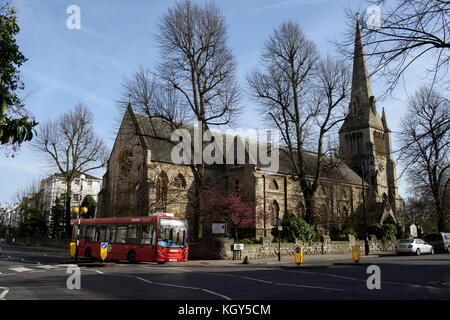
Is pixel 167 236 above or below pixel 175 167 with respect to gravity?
below

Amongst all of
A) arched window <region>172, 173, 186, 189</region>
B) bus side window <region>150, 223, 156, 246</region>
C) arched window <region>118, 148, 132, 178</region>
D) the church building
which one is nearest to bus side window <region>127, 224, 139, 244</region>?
bus side window <region>150, 223, 156, 246</region>

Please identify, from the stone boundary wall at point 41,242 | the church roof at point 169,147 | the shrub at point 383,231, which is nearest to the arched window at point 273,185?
the church roof at point 169,147

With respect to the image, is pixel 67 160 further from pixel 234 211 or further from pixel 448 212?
pixel 448 212

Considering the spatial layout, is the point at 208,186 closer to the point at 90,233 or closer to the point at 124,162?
the point at 124,162

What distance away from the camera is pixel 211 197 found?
36719 millimetres

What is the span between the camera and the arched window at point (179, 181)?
1503 inches

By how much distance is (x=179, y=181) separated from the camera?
38594 millimetres

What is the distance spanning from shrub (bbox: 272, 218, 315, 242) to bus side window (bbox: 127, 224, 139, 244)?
1287 cm

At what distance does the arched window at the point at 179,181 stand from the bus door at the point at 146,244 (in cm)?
1583

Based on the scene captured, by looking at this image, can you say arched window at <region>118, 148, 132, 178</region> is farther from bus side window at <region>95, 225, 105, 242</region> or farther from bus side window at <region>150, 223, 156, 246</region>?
bus side window at <region>150, 223, 156, 246</region>

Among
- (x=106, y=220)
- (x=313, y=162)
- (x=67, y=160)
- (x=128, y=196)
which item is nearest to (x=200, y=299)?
(x=106, y=220)

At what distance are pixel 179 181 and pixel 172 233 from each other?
1630 centimetres

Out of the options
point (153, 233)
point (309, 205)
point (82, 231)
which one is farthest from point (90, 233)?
point (309, 205)

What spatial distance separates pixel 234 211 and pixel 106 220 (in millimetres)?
12243
